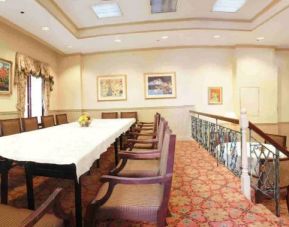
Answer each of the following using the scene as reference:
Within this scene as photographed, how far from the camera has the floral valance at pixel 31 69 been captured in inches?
198

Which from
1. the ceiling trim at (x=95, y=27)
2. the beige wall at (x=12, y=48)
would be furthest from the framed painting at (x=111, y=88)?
the beige wall at (x=12, y=48)

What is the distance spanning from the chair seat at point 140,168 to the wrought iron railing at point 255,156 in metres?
1.06

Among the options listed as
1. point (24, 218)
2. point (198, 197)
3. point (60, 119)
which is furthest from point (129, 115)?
point (24, 218)

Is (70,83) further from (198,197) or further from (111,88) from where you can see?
(198,197)

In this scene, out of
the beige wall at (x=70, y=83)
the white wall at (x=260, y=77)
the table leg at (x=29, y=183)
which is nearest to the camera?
the table leg at (x=29, y=183)

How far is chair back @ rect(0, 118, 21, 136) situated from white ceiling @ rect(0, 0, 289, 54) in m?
1.99

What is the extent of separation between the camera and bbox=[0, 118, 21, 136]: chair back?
11.3 ft

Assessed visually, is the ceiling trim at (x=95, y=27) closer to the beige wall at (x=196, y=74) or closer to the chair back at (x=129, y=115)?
the beige wall at (x=196, y=74)

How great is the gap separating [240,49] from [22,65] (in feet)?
19.2

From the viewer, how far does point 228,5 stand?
4.53 metres

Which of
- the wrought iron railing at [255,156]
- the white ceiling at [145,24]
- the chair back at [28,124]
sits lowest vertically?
the wrought iron railing at [255,156]

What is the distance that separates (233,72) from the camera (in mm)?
6777

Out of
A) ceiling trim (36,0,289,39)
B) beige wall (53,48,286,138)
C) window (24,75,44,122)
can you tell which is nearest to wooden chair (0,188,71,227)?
ceiling trim (36,0,289,39)

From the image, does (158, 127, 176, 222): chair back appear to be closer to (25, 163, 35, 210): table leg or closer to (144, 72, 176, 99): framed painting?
(25, 163, 35, 210): table leg
